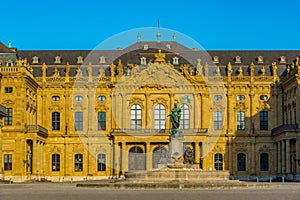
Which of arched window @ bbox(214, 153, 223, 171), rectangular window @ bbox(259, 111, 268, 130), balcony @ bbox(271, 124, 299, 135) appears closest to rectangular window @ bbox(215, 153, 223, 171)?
arched window @ bbox(214, 153, 223, 171)

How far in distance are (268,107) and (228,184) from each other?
1661 inches

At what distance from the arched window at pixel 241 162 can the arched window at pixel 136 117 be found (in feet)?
40.3

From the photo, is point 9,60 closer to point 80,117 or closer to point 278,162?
point 80,117

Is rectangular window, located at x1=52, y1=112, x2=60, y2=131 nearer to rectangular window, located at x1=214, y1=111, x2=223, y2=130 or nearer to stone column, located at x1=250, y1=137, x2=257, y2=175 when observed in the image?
rectangular window, located at x1=214, y1=111, x2=223, y2=130

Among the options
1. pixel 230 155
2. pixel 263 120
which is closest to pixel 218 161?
pixel 230 155

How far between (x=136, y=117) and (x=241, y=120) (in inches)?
494

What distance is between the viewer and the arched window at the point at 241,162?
90.8m

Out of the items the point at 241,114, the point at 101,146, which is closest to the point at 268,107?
the point at 241,114

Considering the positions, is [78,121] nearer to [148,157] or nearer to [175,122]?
[148,157]

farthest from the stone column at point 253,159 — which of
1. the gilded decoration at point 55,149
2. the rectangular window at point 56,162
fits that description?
the rectangular window at point 56,162

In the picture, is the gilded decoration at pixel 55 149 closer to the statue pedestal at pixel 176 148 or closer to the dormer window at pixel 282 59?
the dormer window at pixel 282 59

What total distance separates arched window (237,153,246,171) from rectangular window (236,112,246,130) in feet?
10.6

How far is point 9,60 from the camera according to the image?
279 ft

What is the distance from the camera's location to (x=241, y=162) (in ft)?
299
